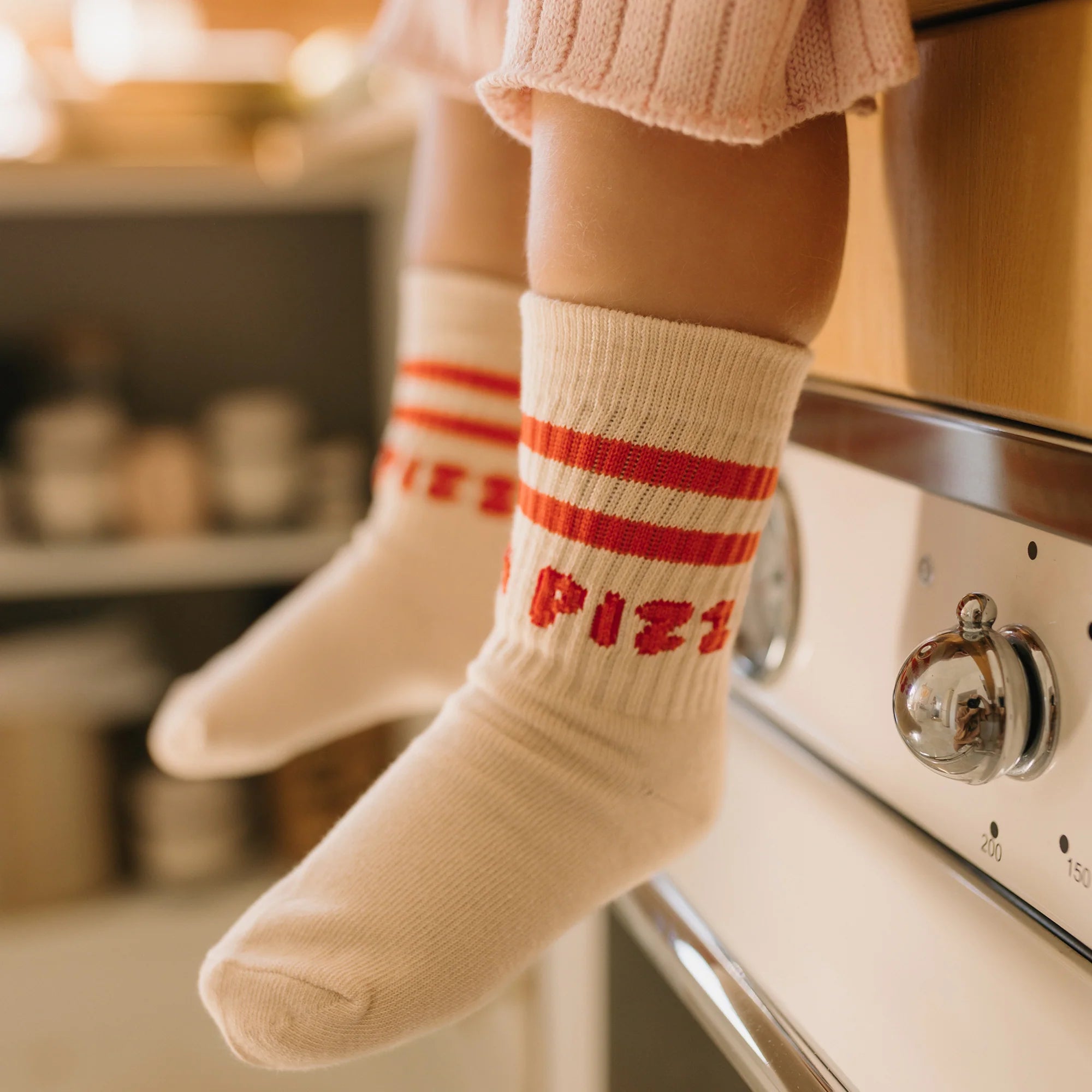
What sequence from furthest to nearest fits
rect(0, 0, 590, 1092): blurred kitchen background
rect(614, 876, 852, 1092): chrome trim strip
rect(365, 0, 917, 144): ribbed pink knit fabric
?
rect(0, 0, 590, 1092): blurred kitchen background → rect(614, 876, 852, 1092): chrome trim strip → rect(365, 0, 917, 144): ribbed pink knit fabric

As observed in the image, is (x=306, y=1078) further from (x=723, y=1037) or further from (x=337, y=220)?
(x=337, y=220)

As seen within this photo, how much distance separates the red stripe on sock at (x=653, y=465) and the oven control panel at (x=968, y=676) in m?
0.06

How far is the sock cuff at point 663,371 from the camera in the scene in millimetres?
288

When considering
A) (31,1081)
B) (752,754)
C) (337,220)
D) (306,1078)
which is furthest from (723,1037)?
(337,220)

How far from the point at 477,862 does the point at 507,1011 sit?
1.67 ft

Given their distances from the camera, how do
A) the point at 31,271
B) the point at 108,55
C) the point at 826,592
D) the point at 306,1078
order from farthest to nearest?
the point at 31,271 < the point at 108,55 < the point at 306,1078 < the point at 826,592

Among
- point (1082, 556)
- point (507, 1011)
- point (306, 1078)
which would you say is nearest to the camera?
point (1082, 556)

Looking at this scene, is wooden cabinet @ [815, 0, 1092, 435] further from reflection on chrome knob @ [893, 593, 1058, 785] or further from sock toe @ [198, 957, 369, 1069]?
sock toe @ [198, 957, 369, 1069]

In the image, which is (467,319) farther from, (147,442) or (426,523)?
(147,442)

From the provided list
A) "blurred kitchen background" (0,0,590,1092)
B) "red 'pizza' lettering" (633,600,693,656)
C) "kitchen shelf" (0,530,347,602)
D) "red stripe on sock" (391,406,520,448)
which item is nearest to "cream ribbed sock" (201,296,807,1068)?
"red 'pizza' lettering" (633,600,693,656)

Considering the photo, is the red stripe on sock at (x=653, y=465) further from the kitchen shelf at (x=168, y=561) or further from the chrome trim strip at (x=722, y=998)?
the kitchen shelf at (x=168, y=561)

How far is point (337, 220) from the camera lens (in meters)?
1.53

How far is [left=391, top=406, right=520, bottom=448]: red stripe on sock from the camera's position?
473 mm

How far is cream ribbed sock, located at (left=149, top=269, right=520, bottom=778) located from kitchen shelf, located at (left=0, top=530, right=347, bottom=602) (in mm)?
819
